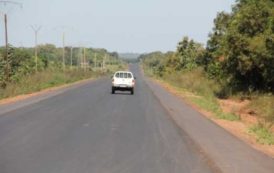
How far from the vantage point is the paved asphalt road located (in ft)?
37.8

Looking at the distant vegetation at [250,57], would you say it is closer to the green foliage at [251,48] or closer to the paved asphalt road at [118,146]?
the green foliage at [251,48]

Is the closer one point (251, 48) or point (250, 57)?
point (251, 48)

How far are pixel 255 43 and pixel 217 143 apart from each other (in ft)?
72.0

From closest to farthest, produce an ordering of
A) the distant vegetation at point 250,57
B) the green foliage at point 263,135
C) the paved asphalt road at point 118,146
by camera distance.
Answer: the paved asphalt road at point 118,146 < the green foliage at point 263,135 < the distant vegetation at point 250,57

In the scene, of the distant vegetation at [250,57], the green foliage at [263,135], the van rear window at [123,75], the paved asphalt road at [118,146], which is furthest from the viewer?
the van rear window at [123,75]

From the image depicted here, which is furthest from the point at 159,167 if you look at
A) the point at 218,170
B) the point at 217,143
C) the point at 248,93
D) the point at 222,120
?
the point at 248,93

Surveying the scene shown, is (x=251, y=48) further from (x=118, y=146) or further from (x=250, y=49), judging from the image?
(x=118, y=146)

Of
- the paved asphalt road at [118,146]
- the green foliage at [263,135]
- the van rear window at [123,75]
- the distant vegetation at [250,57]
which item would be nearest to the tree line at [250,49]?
the distant vegetation at [250,57]

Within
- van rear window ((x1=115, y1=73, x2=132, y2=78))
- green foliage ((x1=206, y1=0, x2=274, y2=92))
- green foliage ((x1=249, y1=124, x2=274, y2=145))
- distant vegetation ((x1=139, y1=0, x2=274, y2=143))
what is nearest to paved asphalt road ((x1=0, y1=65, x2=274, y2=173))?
green foliage ((x1=249, y1=124, x2=274, y2=145))

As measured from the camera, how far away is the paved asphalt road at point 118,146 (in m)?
11.5

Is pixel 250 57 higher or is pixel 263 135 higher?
pixel 250 57

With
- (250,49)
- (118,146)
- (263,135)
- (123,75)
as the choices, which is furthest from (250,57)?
Answer: (118,146)

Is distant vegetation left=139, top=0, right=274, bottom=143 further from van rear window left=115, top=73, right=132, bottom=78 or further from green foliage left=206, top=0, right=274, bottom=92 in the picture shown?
van rear window left=115, top=73, right=132, bottom=78

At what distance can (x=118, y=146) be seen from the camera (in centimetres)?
1459
